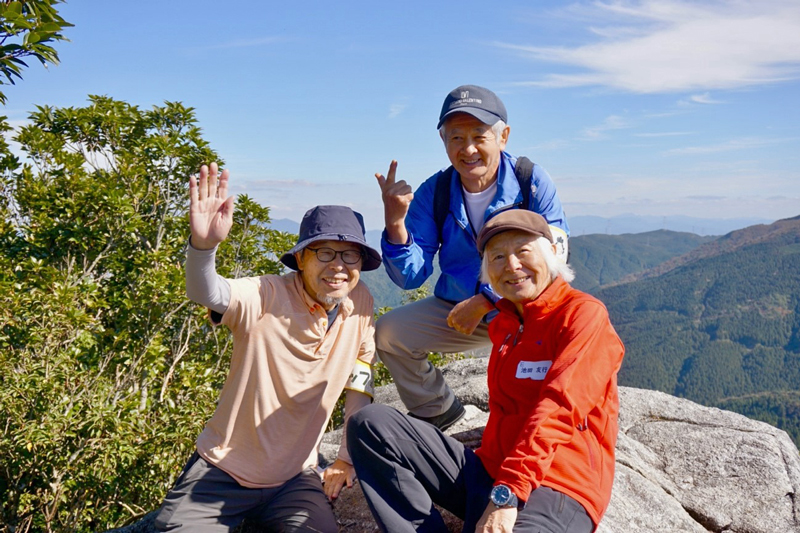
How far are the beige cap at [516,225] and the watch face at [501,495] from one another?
1846 mm

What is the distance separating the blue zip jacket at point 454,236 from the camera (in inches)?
243

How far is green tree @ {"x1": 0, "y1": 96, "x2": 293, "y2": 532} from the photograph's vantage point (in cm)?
912

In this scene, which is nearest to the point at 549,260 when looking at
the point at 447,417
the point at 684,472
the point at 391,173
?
the point at 391,173

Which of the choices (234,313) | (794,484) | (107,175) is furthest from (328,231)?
(107,175)

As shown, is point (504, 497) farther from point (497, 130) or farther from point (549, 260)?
point (497, 130)

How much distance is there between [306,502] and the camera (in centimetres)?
542

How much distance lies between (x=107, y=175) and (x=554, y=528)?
495 inches

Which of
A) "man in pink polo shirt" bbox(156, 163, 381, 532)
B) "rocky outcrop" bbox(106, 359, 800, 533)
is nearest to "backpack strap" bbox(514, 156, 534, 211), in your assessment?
"man in pink polo shirt" bbox(156, 163, 381, 532)

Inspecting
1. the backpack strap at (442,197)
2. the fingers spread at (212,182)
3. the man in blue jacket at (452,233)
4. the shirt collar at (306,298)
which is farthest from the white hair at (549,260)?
the fingers spread at (212,182)

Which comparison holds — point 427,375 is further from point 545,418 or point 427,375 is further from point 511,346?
point 545,418

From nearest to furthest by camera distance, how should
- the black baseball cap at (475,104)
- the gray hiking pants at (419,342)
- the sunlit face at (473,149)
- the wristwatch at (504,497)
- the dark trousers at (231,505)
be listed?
1. the wristwatch at (504,497)
2. the dark trousers at (231,505)
3. the black baseball cap at (475,104)
4. the sunlit face at (473,149)
5. the gray hiking pants at (419,342)

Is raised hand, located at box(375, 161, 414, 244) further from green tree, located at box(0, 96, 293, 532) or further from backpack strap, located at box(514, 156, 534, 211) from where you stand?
green tree, located at box(0, 96, 293, 532)

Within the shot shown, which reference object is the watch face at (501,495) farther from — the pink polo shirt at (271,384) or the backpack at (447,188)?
the backpack at (447,188)

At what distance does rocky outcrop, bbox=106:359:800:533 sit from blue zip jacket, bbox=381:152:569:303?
169cm
